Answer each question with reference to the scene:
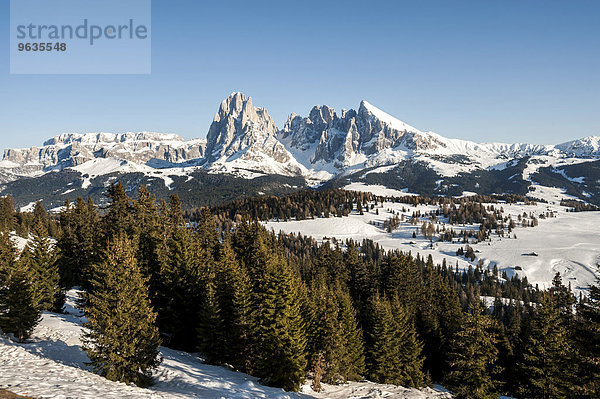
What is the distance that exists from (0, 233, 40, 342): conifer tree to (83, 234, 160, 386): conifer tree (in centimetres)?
878

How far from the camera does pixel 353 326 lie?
154 feet

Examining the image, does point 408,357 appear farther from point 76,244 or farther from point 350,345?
point 76,244

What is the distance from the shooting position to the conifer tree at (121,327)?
26109mm

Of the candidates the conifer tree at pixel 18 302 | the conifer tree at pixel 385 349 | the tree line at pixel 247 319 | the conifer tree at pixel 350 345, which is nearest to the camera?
the tree line at pixel 247 319

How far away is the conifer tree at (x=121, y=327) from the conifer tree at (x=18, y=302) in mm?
8785

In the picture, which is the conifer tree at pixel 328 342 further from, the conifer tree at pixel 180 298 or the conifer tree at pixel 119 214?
the conifer tree at pixel 119 214

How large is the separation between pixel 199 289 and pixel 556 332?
146 feet

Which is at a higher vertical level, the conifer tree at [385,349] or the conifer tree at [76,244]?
the conifer tree at [76,244]

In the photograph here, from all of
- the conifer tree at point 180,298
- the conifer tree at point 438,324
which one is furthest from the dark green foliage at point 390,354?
the conifer tree at point 180,298

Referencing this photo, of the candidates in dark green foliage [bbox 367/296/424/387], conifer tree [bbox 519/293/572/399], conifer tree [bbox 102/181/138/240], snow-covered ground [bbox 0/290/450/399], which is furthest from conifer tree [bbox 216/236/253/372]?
conifer tree [bbox 519/293/572/399]

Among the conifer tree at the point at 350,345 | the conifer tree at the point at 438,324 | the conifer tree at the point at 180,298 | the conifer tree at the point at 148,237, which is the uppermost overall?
the conifer tree at the point at 148,237

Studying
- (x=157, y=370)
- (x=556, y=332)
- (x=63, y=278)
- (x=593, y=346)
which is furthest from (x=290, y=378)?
(x=63, y=278)

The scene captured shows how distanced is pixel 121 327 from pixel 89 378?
3.84 m

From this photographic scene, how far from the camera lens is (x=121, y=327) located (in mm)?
26766
